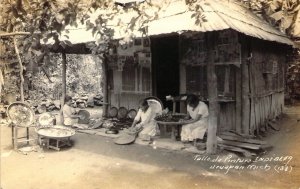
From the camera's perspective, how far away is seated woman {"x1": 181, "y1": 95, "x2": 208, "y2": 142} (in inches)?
371

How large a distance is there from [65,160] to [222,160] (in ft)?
12.1

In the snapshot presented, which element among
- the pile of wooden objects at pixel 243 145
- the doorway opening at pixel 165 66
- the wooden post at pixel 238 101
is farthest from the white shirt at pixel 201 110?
the doorway opening at pixel 165 66

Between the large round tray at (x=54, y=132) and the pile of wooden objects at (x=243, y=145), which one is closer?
the pile of wooden objects at (x=243, y=145)

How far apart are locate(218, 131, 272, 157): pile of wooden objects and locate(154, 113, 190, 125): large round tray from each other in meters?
1.13

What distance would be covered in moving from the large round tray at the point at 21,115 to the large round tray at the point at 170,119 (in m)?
3.28

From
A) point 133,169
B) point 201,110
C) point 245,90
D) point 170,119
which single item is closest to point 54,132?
point 133,169

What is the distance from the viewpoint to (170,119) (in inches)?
390

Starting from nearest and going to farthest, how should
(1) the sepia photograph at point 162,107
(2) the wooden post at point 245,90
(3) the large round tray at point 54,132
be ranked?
1. (1) the sepia photograph at point 162,107
2. (3) the large round tray at point 54,132
3. (2) the wooden post at point 245,90

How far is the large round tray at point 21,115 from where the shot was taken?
930cm

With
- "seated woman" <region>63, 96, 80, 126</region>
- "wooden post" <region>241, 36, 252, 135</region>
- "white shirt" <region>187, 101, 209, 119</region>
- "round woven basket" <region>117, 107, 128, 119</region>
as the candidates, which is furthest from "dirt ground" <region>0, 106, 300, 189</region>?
"round woven basket" <region>117, 107, 128, 119</region>

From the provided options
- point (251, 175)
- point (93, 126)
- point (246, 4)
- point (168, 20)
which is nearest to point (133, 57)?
point (93, 126)

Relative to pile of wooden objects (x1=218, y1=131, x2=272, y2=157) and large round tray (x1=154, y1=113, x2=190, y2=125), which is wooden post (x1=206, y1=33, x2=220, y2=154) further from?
large round tray (x1=154, y1=113, x2=190, y2=125)

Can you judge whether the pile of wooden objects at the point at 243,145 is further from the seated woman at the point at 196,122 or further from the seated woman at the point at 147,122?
the seated woman at the point at 147,122

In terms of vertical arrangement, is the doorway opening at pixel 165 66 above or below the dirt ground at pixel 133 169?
above
